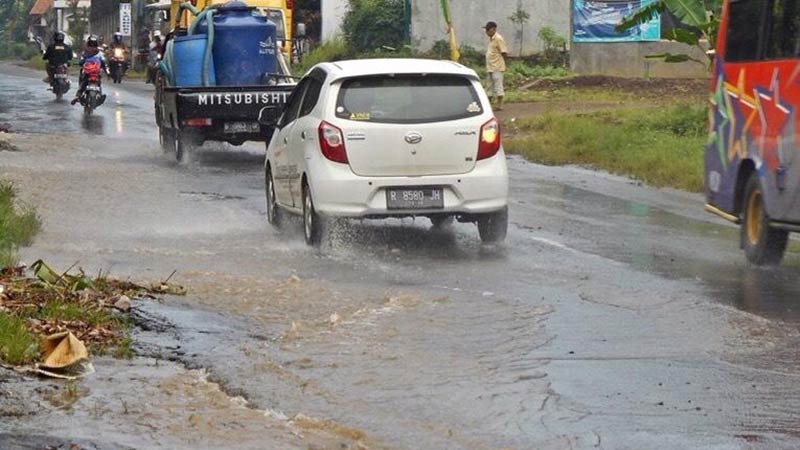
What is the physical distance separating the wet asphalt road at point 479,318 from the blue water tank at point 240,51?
5.84m

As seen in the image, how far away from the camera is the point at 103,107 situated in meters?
38.9

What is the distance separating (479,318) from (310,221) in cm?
412

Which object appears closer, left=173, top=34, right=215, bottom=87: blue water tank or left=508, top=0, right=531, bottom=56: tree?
left=173, top=34, right=215, bottom=87: blue water tank

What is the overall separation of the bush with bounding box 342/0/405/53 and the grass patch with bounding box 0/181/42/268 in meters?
35.2

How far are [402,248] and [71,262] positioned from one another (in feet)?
10.1

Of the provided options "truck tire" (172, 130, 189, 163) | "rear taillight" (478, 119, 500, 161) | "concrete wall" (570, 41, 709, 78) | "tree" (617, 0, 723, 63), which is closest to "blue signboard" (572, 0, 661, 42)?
"concrete wall" (570, 41, 709, 78)

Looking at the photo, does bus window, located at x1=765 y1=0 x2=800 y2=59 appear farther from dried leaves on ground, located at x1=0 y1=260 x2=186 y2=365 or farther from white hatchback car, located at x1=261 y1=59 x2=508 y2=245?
dried leaves on ground, located at x1=0 y1=260 x2=186 y2=365

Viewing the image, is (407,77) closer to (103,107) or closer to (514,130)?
(514,130)

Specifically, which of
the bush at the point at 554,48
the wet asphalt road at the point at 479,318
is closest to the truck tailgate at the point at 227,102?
the wet asphalt road at the point at 479,318

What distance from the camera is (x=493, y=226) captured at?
1448 cm

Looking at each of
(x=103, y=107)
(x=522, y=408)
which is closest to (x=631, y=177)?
(x=522, y=408)

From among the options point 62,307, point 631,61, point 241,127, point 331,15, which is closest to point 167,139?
point 241,127

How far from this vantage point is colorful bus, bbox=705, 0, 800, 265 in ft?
41.3

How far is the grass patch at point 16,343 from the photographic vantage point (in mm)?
8266
